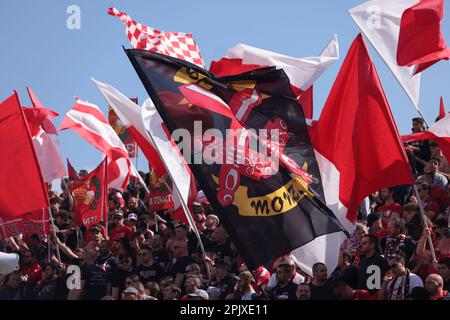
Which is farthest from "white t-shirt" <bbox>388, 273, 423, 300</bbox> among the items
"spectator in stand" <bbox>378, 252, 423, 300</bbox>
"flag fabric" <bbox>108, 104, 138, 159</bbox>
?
"flag fabric" <bbox>108, 104, 138, 159</bbox>

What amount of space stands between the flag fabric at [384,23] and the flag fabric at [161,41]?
318 cm

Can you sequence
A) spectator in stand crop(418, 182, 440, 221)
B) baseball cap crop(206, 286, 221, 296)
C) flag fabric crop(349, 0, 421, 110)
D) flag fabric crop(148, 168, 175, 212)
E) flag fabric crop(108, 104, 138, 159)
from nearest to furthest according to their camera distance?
1. baseball cap crop(206, 286, 221, 296)
2. spectator in stand crop(418, 182, 440, 221)
3. flag fabric crop(349, 0, 421, 110)
4. flag fabric crop(148, 168, 175, 212)
5. flag fabric crop(108, 104, 138, 159)

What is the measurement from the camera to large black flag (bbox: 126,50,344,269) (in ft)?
44.1

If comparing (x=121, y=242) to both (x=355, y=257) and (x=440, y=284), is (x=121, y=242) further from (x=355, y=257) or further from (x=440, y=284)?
(x=440, y=284)

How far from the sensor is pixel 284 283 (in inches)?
587

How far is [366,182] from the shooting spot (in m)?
15.1

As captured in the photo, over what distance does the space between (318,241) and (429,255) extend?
1.49 meters

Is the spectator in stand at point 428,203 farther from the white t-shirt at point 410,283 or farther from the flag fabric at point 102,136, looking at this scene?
the flag fabric at point 102,136

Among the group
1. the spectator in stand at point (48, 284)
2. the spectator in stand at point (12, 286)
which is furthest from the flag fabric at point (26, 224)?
the spectator in stand at point (12, 286)

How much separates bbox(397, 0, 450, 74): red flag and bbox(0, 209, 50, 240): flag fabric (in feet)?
21.0

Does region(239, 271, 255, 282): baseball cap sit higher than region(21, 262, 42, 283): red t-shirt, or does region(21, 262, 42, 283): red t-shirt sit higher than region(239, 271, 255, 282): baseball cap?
region(239, 271, 255, 282): baseball cap

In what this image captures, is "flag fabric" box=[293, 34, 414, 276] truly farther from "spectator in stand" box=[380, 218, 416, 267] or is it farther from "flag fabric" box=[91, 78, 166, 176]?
"flag fabric" box=[91, 78, 166, 176]

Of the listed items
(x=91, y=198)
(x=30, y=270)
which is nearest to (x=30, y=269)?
(x=30, y=270)
